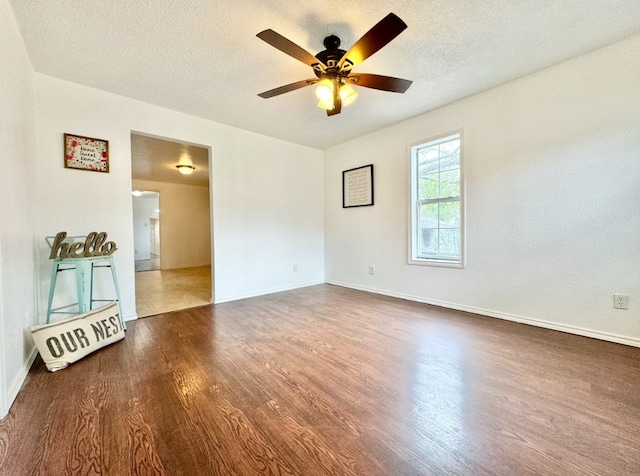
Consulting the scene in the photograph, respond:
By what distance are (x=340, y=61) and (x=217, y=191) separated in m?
2.37

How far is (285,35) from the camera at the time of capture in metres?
1.95

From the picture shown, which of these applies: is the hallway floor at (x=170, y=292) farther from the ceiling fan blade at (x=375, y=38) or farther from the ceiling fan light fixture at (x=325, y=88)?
the ceiling fan blade at (x=375, y=38)

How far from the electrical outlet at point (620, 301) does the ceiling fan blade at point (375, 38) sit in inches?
107

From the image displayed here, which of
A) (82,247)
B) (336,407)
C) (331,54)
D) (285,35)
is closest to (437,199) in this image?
(331,54)

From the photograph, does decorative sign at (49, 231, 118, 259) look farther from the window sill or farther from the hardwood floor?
the window sill

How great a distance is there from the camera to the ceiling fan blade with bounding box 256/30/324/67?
1529 millimetres

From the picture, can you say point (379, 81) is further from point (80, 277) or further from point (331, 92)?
point (80, 277)

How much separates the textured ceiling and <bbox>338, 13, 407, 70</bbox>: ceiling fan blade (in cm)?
27

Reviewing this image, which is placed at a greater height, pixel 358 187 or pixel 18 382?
pixel 358 187

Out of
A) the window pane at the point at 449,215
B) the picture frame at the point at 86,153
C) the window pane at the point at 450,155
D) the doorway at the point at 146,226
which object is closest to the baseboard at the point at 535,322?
the window pane at the point at 449,215

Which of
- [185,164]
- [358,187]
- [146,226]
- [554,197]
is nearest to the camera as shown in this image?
[554,197]

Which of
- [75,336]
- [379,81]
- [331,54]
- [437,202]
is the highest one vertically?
[331,54]

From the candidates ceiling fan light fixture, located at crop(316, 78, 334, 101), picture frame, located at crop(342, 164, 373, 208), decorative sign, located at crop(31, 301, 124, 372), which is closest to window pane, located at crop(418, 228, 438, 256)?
picture frame, located at crop(342, 164, 373, 208)

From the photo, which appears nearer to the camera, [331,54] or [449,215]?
[331,54]
